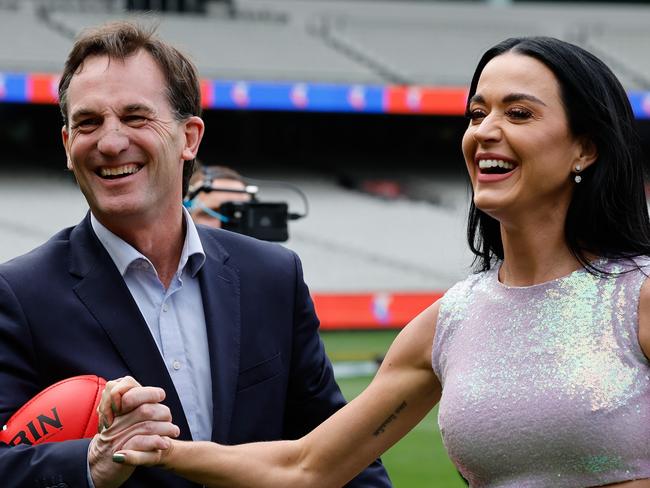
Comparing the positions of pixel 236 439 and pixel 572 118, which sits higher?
pixel 572 118

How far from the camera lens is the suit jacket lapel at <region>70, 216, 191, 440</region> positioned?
2.71 metres

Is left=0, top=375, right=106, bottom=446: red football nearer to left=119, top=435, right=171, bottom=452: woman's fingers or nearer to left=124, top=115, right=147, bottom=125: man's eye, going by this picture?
left=119, top=435, right=171, bottom=452: woman's fingers

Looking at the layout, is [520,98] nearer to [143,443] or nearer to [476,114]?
[476,114]

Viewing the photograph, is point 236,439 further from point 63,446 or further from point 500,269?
point 500,269

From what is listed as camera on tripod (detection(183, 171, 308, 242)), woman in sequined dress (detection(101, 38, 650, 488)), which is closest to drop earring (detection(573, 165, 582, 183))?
woman in sequined dress (detection(101, 38, 650, 488))

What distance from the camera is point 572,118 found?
7.76 feet

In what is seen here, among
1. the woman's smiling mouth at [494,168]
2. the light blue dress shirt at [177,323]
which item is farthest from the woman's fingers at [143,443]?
the woman's smiling mouth at [494,168]

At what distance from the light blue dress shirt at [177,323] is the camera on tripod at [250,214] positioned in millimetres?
2562

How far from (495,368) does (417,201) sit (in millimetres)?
17139

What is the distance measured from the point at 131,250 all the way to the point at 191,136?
36cm

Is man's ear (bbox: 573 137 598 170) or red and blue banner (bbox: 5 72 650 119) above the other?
man's ear (bbox: 573 137 598 170)

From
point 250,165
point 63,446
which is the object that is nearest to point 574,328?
point 63,446

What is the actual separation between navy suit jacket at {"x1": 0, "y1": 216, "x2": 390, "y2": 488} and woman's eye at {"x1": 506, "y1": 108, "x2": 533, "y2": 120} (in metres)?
0.83

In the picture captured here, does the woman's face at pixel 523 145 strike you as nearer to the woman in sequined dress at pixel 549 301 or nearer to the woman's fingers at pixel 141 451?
the woman in sequined dress at pixel 549 301
